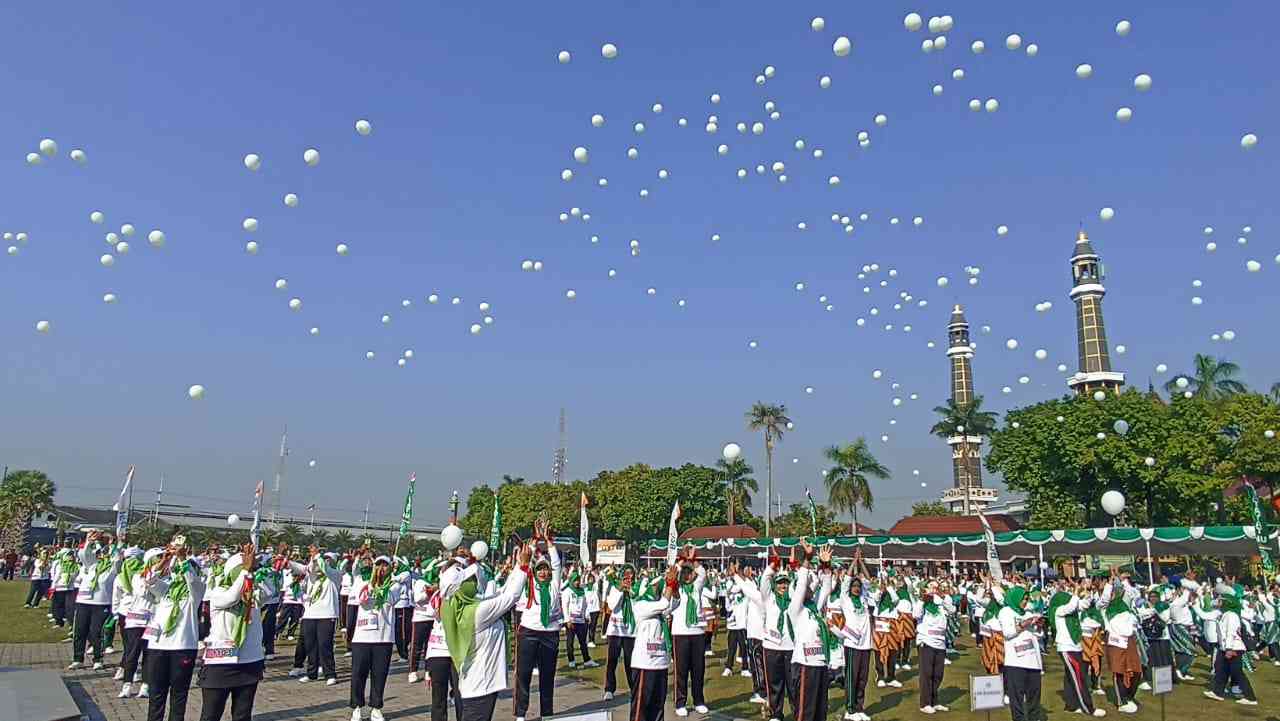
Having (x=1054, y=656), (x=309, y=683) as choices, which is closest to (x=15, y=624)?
(x=309, y=683)

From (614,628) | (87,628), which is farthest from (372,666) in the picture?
(87,628)

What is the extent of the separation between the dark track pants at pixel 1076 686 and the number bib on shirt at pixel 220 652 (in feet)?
37.8

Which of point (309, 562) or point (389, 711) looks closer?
point (389, 711)

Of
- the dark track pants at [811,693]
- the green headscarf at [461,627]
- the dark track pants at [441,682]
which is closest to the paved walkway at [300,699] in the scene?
the dark track pants at [441,682]

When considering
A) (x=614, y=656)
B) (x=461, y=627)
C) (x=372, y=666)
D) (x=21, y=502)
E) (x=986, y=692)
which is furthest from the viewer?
(x=21, y=502)

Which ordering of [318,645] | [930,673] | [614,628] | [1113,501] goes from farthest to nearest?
[1113,501], [318,645], [614,628], [930,673]

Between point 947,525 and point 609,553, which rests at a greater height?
point 947,525

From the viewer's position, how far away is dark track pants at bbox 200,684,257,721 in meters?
7.72

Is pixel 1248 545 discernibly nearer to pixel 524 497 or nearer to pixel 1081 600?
pixel 1081 600

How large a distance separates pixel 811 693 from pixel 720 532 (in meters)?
52.2

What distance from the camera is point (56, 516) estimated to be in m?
64.4

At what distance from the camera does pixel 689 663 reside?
480 inches

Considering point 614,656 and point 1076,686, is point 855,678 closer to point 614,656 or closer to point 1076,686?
point 1076,686

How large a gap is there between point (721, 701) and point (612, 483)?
6204 centimetres
